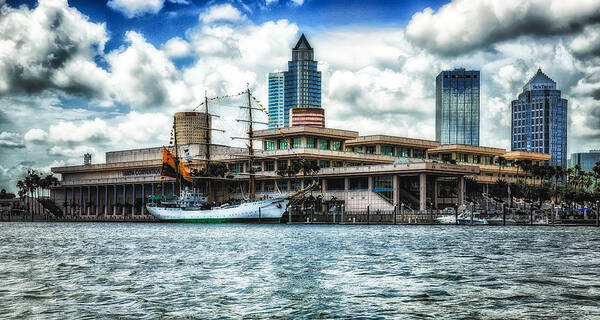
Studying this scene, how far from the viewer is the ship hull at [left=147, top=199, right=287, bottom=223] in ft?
438

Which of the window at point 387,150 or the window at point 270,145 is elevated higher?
the window at point 270,145

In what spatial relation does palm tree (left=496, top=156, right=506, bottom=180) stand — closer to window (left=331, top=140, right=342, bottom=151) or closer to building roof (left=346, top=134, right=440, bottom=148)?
building roof (left=346, top=134, right=440, bottom=148)

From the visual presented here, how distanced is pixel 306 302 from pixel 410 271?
12121 millimetres

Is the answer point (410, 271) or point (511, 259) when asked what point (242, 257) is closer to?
point (410, 271)

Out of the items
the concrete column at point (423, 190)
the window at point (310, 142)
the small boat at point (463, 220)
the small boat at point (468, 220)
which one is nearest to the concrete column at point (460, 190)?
the concrete column at point (423, 190)

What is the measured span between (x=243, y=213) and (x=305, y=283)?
337 feet

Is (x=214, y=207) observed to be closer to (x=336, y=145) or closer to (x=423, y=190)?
(x=336, y=145)

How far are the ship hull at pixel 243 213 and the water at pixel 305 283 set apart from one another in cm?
7714

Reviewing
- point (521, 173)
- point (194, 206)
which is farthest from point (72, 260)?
point (521, 173)

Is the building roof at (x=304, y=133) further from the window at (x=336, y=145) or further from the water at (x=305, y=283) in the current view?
the water at (x=305, y=283)

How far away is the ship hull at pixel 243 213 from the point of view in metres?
133

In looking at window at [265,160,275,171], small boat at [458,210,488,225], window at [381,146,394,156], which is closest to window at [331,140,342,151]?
window at [381,146,394,156]

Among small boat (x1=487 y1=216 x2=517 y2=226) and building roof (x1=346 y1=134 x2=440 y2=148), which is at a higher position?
building roof (x1=346 y1=134 x2=440 y2=148)

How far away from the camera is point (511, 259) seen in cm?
4650
